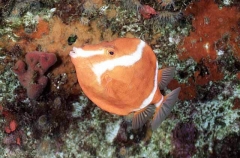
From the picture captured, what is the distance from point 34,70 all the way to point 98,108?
968 millimetres

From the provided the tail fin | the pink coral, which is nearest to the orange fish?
the tail fin

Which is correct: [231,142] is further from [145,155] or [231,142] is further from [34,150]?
[34,150]

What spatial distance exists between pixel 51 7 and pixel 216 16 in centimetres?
230

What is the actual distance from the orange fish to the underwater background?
1.15 meters

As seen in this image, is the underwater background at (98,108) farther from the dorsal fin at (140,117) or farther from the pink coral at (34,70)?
the dorsal fin at (140,117)

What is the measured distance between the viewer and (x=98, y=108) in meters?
3.91

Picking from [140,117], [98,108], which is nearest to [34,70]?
[98,108]

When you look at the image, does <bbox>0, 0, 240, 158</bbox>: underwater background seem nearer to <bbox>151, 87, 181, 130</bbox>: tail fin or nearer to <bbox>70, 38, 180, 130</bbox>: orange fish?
<bbox>151, 87, 181, 130</bbox>: tail fin

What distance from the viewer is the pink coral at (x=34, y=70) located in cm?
374

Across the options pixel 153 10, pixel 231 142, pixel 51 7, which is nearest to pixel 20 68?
pixel 51 7

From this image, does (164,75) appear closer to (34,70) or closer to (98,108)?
(98,108)

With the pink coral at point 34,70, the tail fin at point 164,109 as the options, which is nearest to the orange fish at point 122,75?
the tail fin at point 164,109

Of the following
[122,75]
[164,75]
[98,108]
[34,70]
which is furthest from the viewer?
[98,108]

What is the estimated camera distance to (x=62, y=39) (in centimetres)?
406
